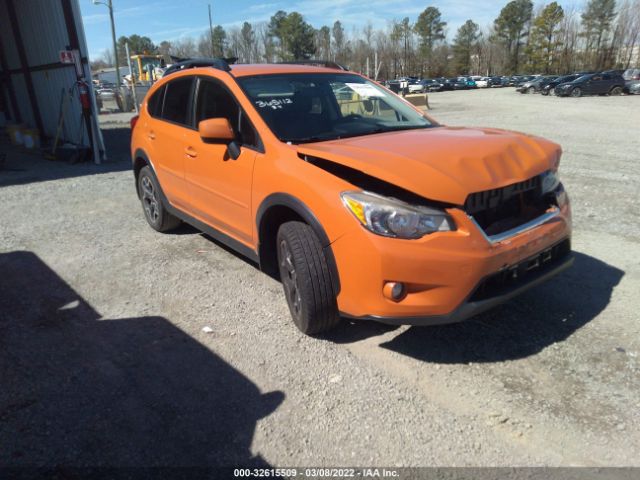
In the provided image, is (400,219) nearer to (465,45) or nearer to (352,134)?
(352,134)

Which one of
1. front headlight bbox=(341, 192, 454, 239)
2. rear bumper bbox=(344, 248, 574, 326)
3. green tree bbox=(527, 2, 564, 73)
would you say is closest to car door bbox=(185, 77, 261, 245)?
front headlight bbox=(341, 192, 454, 239)

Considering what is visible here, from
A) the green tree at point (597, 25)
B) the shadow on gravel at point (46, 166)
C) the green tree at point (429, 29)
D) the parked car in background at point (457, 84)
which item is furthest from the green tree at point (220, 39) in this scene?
the shadow on gravel at point (46, 166)

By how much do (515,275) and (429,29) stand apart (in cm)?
9510

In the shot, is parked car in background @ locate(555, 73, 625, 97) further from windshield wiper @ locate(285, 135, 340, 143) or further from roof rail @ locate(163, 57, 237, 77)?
windshield wiper @ locate(285, 135, 340, 143)

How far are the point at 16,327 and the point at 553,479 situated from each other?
3.69 metres

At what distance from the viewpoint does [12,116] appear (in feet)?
55.0

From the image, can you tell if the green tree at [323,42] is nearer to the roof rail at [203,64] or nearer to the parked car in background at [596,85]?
the parked car in background at [596,85]

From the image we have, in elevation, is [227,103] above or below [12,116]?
above

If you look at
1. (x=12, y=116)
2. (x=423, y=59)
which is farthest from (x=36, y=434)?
(x=423, y=59)

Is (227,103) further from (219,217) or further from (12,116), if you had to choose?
(12,116)

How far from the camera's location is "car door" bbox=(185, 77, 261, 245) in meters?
3.59

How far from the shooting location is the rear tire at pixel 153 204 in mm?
5312

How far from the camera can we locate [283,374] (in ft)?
9.71

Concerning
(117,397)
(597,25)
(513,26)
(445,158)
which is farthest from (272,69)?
(513,26)
